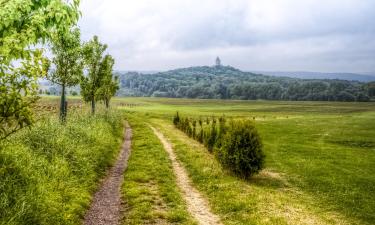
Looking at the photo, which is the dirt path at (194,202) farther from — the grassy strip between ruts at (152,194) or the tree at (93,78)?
the tree at (93,78)

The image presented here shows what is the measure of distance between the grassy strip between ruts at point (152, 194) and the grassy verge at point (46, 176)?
1.69m

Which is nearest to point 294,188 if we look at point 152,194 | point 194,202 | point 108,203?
point 194,202

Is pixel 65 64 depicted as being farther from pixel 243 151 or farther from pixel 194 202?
pixel 194 202

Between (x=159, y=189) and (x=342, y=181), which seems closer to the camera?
(x=159, y=189)

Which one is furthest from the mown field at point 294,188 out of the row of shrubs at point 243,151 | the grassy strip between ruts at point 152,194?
the grassy strip between ruts at point 152,194

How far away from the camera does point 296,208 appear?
14.9 meters

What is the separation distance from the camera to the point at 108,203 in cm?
1435

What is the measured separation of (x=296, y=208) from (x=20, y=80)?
1189 cm

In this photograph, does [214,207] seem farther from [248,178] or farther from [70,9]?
[70,9]

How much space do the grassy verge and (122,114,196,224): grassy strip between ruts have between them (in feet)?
5.54

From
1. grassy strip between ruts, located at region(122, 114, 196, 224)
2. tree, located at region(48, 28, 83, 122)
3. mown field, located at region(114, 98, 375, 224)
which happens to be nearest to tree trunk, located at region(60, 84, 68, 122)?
tree, located at region(48, 28, 83, 122)

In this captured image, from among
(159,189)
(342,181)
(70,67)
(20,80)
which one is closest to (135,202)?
(159,189)

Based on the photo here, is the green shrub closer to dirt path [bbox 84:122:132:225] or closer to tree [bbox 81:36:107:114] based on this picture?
dirt path [bbox 84:122:132:225]

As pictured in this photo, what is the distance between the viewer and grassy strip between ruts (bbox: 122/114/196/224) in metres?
12.7
